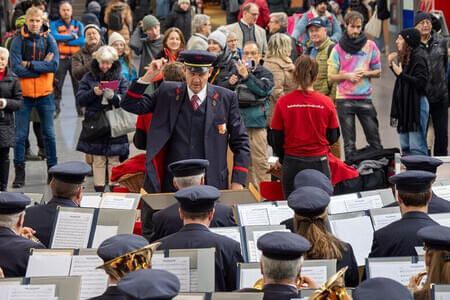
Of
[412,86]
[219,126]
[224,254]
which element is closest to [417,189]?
[224,254]

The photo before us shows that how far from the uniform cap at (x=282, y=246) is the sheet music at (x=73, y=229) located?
1913mm

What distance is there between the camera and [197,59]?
7.82 meters

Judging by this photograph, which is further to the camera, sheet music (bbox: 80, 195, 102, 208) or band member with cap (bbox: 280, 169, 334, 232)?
sheet music (bbox: 80, 195, 102, 208)

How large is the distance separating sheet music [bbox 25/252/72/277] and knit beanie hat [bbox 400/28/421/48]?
6444mm

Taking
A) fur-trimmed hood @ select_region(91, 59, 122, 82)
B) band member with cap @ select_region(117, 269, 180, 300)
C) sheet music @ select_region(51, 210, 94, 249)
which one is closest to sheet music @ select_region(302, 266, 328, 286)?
band member with cap @ select_region(117, 269, 180, 300)

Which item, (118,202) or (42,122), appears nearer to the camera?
(118,202)

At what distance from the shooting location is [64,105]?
680 inches

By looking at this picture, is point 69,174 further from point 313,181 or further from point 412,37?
point 412,37

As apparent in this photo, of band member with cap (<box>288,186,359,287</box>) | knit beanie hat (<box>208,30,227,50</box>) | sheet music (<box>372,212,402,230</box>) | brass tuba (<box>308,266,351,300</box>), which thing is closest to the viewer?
brass tuba (<box>308,266,351,300</box>)

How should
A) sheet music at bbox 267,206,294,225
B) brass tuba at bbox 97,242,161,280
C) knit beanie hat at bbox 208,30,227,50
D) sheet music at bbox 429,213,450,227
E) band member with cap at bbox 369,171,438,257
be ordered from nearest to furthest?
brass tuba at bbox 97,242,161,280, band member with cap at bbox 369,171,438,257, sheet music at bbox 429,213,450,227, sheet music at bbox 267,206,294,225, knit beanie hat at bbox 208,30,227,50

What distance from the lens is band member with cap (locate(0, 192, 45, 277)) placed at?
5.85 meters

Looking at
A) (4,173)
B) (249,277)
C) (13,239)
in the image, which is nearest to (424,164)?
(249,277)

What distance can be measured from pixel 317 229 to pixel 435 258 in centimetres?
93

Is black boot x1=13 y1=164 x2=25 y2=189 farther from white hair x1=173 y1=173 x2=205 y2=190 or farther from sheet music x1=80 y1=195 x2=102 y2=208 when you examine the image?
white hair x1=173 y1=173 x2=205 y2=190
